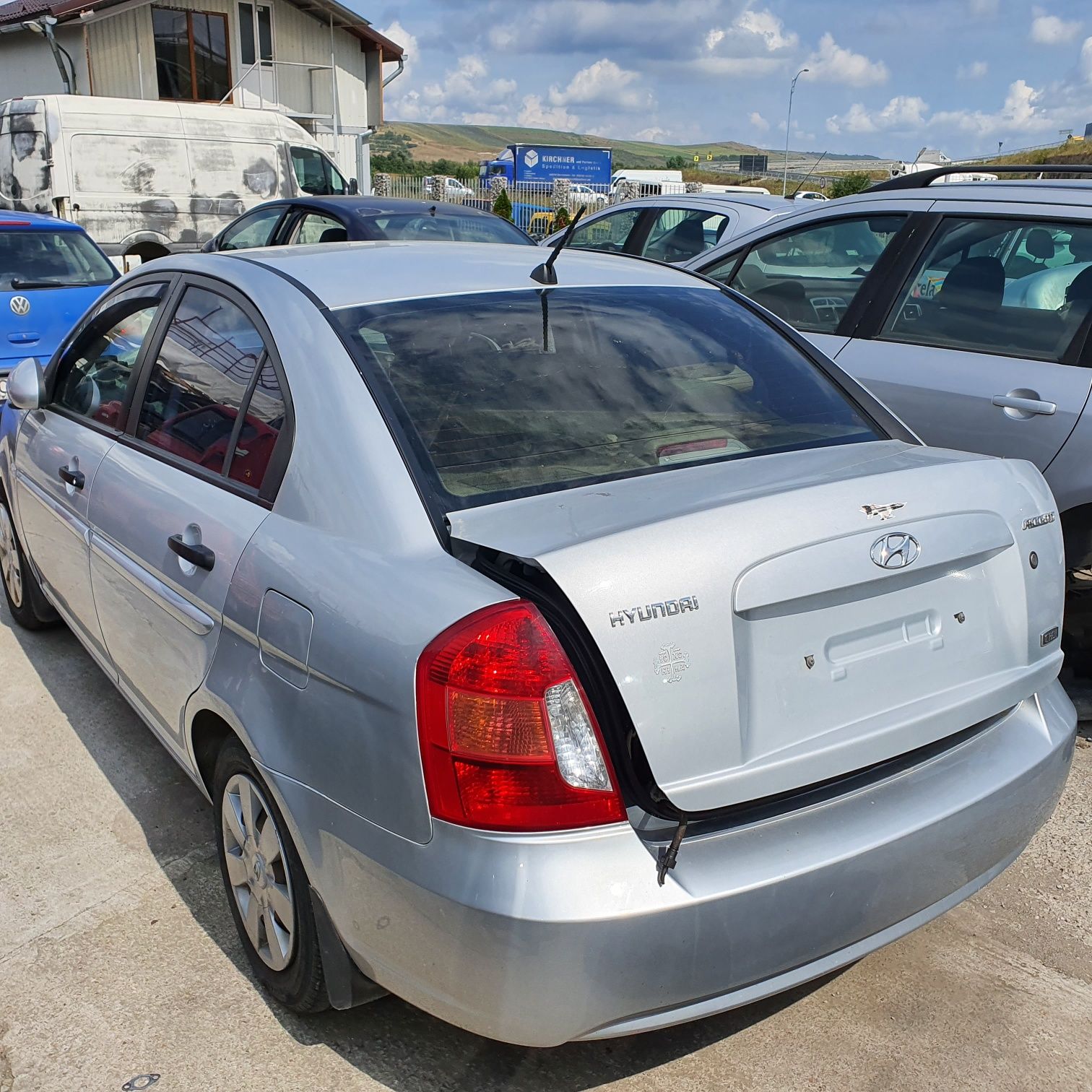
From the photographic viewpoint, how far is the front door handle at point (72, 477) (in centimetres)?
343

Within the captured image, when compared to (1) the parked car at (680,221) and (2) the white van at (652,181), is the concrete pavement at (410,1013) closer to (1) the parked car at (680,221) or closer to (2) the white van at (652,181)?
(1) the parked car at (680,221)

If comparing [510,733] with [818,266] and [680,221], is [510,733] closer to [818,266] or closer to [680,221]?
[818,266]

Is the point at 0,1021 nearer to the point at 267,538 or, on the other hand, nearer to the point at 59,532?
the point at 267,538

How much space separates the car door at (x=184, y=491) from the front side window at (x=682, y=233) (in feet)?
18.6

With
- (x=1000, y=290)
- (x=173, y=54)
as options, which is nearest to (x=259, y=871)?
(x=1000, y=290)

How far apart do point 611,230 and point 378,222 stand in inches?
75.7

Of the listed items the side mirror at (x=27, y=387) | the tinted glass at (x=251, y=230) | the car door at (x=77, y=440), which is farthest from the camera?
the tinted glass at (x=251, y=230)

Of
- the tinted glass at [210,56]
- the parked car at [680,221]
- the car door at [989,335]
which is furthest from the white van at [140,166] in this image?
the car door at [989,335]

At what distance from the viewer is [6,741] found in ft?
12.6

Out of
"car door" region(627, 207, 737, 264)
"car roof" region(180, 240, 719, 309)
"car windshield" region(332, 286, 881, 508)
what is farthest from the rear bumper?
"car door" region(627, 207, 737, 264)

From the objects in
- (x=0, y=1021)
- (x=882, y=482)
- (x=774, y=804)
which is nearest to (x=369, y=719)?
(x=774, y=804)

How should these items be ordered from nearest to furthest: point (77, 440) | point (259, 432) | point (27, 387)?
point (259, 432), point (77, 440), point (27, 387)

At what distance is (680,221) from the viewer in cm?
843

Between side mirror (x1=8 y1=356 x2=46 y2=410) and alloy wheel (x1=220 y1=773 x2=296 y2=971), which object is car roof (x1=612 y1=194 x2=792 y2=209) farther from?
alloy wheel (x1=220 y1=773 x2=296 y2=971)
